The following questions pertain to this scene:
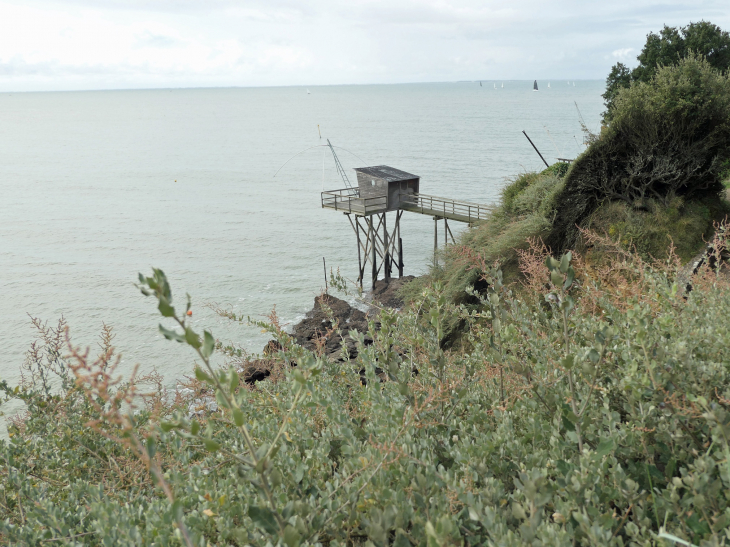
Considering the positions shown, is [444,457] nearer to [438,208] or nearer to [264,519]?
[264,519]

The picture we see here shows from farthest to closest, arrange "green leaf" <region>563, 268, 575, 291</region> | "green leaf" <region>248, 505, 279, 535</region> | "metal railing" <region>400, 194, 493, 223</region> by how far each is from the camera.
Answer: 1. "metal railing" <region>400, 194, 493, 223</region>
2. "green leaf" <region>563, 268, 575, 291</region>
3. "green leaf" <region>248, 505, 279, 535</region>

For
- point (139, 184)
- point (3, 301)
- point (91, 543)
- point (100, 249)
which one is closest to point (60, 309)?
point (3, 301)

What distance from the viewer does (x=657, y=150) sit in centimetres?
1636

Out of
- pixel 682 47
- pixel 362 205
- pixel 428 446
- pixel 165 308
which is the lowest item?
pixel 362 205

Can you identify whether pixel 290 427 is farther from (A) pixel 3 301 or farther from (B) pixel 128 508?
(A) pixel 3 301

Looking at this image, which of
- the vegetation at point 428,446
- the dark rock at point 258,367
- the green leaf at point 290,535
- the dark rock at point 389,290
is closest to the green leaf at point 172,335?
the vegetation at point 428,446

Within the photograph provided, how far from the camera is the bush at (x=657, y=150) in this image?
1587 centimetres

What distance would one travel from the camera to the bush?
52.1 ft

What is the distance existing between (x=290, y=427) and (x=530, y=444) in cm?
142

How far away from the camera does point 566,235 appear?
17266 millimetres

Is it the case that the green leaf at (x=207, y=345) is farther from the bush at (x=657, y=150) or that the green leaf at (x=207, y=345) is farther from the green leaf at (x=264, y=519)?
the bush at (x=657, y=150)

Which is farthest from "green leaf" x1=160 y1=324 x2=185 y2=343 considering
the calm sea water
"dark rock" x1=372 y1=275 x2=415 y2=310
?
"dark rock" x1=372 y1=275 x2=415 y2=310

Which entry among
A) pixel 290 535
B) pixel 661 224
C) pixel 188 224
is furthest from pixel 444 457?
pixel 188 224

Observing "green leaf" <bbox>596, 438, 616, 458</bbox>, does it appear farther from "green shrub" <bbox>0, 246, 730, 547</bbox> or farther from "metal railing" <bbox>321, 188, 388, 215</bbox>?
"metal railing" <bbox>321, 188, 388, 215</bbox>
